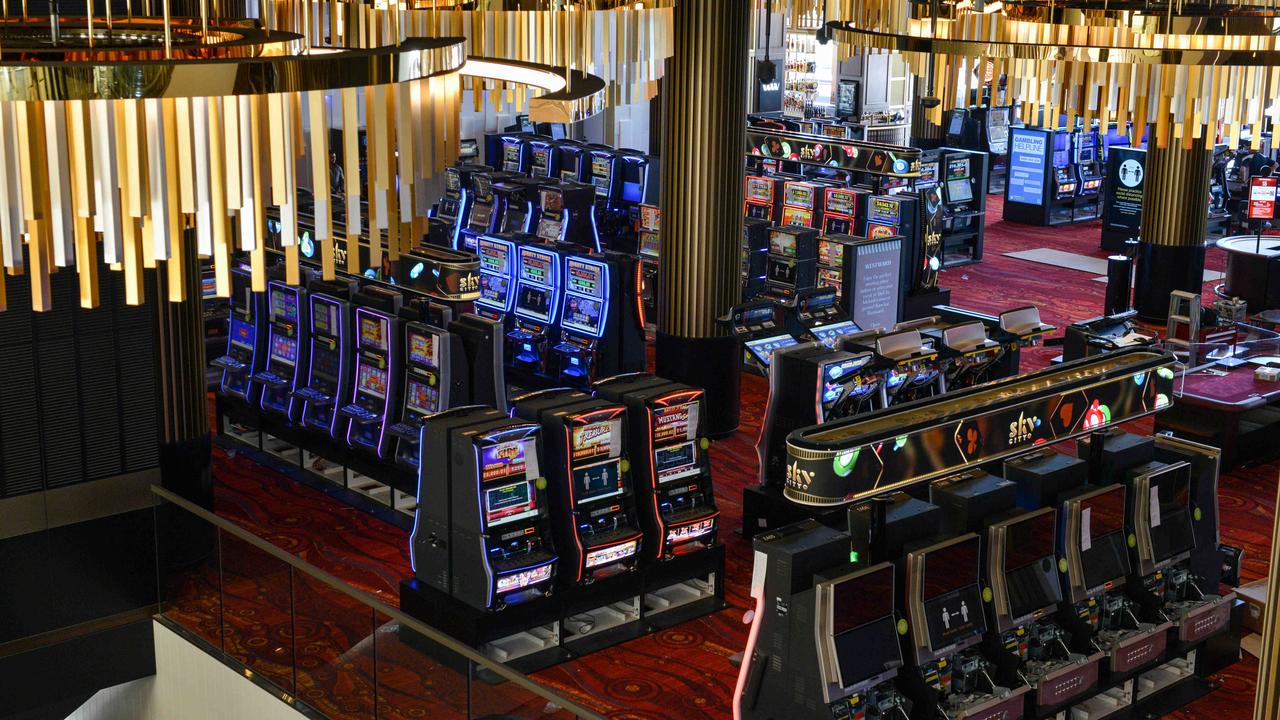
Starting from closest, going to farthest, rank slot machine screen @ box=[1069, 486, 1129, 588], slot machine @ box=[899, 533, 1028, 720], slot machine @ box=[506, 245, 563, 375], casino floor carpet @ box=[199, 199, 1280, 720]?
slot machine @ box=[899, 533, 1028, 720], slot machine screen @ box=[1069, 486, 1129, 588], casino floor carpet @ box=[199, 199, 1280, 720], slot machine @ box=[506, 245, 563, 375]

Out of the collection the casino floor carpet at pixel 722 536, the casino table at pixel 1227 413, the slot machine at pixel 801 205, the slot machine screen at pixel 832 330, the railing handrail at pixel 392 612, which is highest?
the slot machine at pixel 801 205

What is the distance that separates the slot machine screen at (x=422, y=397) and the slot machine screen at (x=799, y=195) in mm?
7230

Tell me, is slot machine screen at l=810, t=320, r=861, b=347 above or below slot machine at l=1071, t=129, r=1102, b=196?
below

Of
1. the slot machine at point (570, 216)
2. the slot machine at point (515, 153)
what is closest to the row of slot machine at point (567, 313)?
the slot machine at point (570, 216)

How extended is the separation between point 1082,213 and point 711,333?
12430mm

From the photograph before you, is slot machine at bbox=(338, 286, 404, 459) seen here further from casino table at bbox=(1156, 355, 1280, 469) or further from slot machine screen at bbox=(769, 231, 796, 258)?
casino table at bbox=(1156, 355, 1280, 469)

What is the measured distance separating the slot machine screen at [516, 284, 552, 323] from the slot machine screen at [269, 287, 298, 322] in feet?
8.81

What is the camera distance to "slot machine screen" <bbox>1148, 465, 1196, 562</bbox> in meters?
8.07

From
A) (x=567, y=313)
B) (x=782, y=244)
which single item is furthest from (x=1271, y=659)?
(x=782, y=244)

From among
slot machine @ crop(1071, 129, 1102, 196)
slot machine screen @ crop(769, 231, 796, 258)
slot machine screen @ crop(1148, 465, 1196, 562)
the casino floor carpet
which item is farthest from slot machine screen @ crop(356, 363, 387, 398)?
slot machine @ crop(1071, 129, 1102, 196)

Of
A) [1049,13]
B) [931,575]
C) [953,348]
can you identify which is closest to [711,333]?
[953,348]

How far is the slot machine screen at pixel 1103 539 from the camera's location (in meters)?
7.72

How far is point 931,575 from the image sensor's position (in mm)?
7078

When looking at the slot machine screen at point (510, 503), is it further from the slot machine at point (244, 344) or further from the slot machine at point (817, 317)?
the slot machine at point (817, 317)
